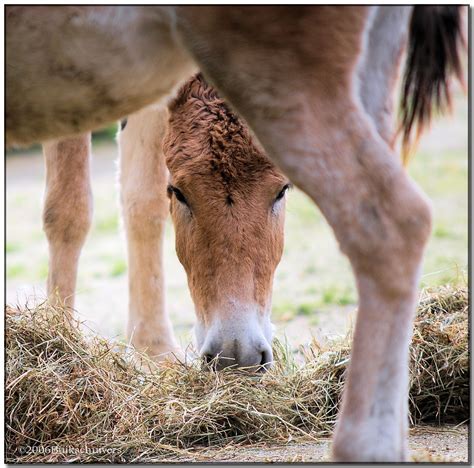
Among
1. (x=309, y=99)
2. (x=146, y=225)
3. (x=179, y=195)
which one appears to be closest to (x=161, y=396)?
(x=179, y=195)

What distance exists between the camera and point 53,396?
3707 millimetres

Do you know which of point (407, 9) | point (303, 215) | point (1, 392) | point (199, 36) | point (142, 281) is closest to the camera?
point (199, 36)

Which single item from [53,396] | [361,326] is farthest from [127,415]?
[361,326]

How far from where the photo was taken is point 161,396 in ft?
12.9

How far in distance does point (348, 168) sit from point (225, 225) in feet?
4.81

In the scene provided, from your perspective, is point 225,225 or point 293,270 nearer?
point 225,225

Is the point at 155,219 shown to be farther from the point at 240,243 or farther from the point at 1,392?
the point at 1,392

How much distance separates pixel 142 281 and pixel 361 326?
2.85m

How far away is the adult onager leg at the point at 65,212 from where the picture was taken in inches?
200

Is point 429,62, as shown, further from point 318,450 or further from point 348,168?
point 318,450

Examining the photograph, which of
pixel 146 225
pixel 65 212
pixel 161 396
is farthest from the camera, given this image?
pixel 146 225

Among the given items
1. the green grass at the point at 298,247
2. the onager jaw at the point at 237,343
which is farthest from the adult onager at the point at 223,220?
the green grass at the point at 298,247

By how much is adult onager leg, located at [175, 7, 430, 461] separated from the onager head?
1.19 metres

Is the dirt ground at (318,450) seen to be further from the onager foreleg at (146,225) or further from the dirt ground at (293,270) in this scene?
the onager foreleg at (146,225)
